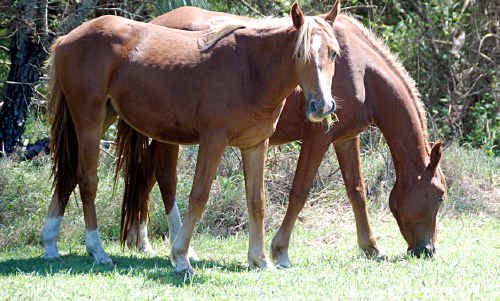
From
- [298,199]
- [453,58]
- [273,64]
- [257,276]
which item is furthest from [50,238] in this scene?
[453,58]

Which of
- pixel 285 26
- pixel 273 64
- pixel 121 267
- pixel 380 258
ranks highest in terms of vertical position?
pixel 285 26

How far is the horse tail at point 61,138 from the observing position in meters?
5.62

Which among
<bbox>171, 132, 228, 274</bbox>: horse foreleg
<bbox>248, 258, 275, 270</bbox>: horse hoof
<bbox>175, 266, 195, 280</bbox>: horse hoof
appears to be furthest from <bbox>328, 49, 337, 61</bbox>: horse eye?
<bbox>175, 266, 195, 280</bbox>: horse hoof

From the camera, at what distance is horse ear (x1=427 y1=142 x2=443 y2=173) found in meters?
5.66

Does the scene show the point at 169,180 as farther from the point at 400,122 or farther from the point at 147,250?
the point at 400,122

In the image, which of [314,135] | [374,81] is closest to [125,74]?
[314,135]

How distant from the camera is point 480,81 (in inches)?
454

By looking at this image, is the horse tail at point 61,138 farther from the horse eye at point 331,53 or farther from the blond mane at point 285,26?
the horse eye at point 331,53

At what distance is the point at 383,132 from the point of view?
5.96 m

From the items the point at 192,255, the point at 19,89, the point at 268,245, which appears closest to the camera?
the point at 192,255

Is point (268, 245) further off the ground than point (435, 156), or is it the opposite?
point (435, 156)

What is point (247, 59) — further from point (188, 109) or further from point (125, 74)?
point (125, 74)

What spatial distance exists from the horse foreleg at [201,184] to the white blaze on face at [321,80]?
0.88 m

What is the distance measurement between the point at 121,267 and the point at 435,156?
Result: 110 inches
